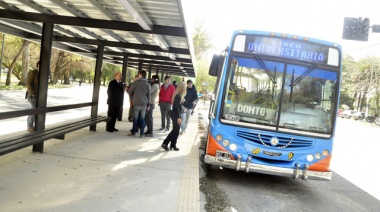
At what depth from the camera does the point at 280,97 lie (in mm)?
6289

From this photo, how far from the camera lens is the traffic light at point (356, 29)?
39.2ft

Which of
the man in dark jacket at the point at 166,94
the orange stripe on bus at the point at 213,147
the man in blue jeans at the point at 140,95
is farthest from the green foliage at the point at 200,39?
the orange stripe on bus at the point at 213,147

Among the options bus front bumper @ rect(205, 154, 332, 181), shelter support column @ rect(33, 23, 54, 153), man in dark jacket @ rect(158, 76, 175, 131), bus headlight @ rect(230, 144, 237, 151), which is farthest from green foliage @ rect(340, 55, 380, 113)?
shelter support column @ rect(33, 23, 54, 153)

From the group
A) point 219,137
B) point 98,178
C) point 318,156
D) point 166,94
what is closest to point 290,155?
point 318,156

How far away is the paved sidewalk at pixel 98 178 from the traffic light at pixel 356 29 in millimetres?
7530

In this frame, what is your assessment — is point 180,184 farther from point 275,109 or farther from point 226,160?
point 275,109

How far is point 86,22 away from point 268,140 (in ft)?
14.8

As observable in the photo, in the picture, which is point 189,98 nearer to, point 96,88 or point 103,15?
point 96,88

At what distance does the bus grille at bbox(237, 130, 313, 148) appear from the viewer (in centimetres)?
611

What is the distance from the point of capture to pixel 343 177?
8484 millimetres

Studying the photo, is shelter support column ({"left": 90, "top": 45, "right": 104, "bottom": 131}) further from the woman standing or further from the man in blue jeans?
the woman standing

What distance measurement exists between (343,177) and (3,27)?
984 cm

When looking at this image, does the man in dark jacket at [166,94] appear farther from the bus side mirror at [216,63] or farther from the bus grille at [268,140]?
the bus grille at [268,140]

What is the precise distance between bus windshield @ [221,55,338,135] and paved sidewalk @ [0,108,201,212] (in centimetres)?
156
